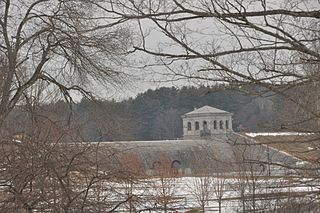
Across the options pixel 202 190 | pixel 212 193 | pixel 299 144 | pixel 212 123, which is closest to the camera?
pixel 299 144

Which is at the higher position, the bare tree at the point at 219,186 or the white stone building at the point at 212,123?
the white stone building at the point at 212,123

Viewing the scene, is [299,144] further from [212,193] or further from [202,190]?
[212,193]

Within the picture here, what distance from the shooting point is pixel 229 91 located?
505 centimetres

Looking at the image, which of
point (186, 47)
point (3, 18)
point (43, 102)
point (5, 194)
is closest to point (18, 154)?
point (5, 194)

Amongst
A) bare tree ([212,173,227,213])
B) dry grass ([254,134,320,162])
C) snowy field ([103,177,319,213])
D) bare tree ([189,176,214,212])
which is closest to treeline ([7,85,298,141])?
dry grass ([254,134,320,162])

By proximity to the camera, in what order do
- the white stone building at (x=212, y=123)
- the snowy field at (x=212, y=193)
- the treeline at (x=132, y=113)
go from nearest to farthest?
1. the treeline at (x=132, y=113)
2. the snowy field at (x=212, y=193)
3. the white stone building at (x=212, y=123)

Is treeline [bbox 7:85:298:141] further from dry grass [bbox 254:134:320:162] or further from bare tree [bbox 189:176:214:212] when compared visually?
bare tree [bbox 189:176:214:212]

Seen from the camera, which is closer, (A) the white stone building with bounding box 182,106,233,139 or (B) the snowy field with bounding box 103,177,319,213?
(B) the snowy field with bounding box 103,177,319,213

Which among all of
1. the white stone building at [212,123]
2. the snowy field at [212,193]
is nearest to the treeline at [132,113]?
the white stone building at [212,123]

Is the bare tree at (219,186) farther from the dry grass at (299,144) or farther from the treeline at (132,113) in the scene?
the dry grass at (299,144)

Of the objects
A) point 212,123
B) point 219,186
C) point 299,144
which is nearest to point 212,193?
point 219,186

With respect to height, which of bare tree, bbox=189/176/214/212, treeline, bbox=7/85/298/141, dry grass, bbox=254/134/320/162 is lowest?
bare tree, bbox=189/176/214/212

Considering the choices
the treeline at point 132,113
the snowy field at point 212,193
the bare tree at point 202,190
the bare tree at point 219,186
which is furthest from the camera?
the bare tree at point 202,190

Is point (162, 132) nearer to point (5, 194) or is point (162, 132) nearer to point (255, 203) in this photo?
point (255, 203)
